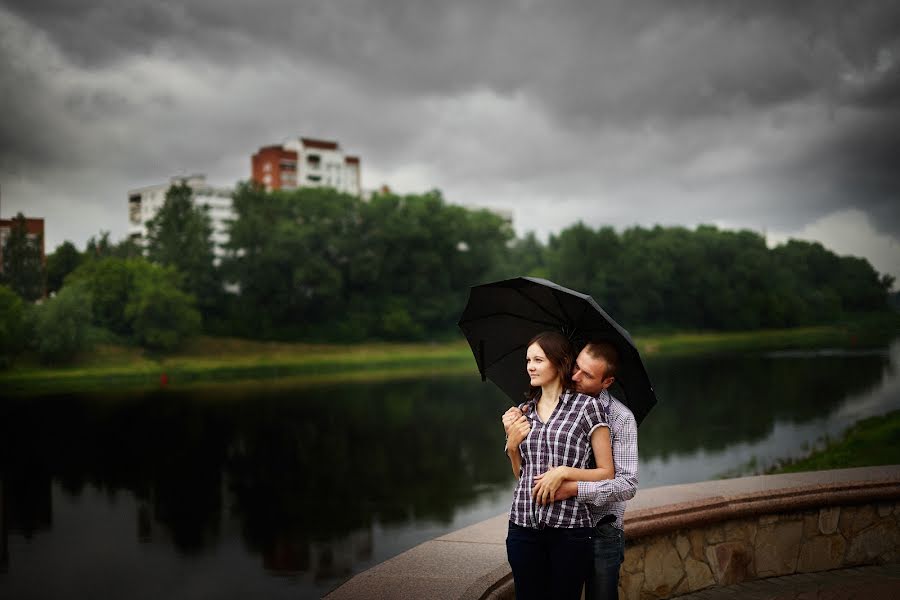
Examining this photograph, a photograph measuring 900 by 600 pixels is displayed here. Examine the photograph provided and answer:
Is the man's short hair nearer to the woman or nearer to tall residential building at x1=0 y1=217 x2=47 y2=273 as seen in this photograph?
the woman

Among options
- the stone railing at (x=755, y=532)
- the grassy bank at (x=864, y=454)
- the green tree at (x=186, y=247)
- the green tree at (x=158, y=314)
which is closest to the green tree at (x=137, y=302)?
the green tree at (x=158, y=314)

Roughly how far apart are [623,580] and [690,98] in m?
48.0

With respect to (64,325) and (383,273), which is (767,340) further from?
(64,325)

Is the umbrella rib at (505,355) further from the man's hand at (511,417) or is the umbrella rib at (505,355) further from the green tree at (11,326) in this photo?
the green tree at (11,326)

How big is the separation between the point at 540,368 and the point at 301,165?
246ft

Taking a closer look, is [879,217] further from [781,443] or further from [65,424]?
[65,424]

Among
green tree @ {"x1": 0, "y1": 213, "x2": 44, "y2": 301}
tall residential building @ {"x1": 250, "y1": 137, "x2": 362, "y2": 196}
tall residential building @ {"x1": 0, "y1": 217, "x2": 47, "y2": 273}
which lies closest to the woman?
green tree @ {"x1": 0, "y1": 213, "x2": 44, "y2": 301}

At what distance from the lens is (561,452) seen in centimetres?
236

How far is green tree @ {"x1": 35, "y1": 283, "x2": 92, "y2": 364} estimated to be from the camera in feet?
82.0

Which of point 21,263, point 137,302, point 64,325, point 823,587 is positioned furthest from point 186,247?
point 823,587

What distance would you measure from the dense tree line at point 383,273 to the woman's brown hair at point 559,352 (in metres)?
27.7

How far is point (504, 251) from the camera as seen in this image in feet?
177

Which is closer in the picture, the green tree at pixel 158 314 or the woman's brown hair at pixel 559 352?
the woman's brown hair at pixel 559 352

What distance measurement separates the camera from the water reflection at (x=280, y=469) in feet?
31.4
